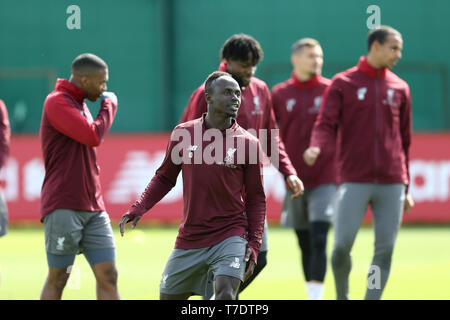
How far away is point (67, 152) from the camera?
25.3 feet

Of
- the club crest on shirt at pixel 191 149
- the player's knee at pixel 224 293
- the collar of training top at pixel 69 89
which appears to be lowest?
the player's knee at pixel 224 293

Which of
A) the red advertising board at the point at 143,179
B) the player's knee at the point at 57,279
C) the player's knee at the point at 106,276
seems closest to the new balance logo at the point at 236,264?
the player's knee at the point at 106,276

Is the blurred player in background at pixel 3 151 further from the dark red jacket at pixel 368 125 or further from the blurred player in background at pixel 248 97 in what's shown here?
the dark red jacket at pixel 368 125

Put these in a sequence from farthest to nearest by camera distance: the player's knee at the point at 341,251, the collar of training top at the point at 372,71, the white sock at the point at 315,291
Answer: the white sock at the point at 315,291 < the collar of training top at the point at 372,71 < the player's knee at the point at 341,251

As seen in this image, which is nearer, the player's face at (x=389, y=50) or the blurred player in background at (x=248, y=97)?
the blurred player in background at (x=248, y=97)

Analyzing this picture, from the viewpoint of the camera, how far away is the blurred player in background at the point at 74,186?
767 cm

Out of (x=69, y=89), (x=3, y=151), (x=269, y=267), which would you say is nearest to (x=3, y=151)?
(x=3, y=151)

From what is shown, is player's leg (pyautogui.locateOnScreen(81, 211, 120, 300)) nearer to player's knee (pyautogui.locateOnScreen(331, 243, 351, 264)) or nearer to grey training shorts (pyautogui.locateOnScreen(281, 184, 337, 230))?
player's knee (pyautogui.locateOnScreen(331, 243, 351, 264))

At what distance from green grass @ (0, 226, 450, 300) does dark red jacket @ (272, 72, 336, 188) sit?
1368mm

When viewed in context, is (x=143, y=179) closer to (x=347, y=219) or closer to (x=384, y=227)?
(x=347, y=219)

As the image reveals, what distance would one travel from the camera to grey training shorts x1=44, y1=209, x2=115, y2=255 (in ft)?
25.2

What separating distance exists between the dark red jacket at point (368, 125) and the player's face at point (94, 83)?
7.28 ft

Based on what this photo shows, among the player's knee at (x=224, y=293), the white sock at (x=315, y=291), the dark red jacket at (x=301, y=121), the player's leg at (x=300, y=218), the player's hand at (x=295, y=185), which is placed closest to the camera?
the player's knee at (x=224, y=293)
